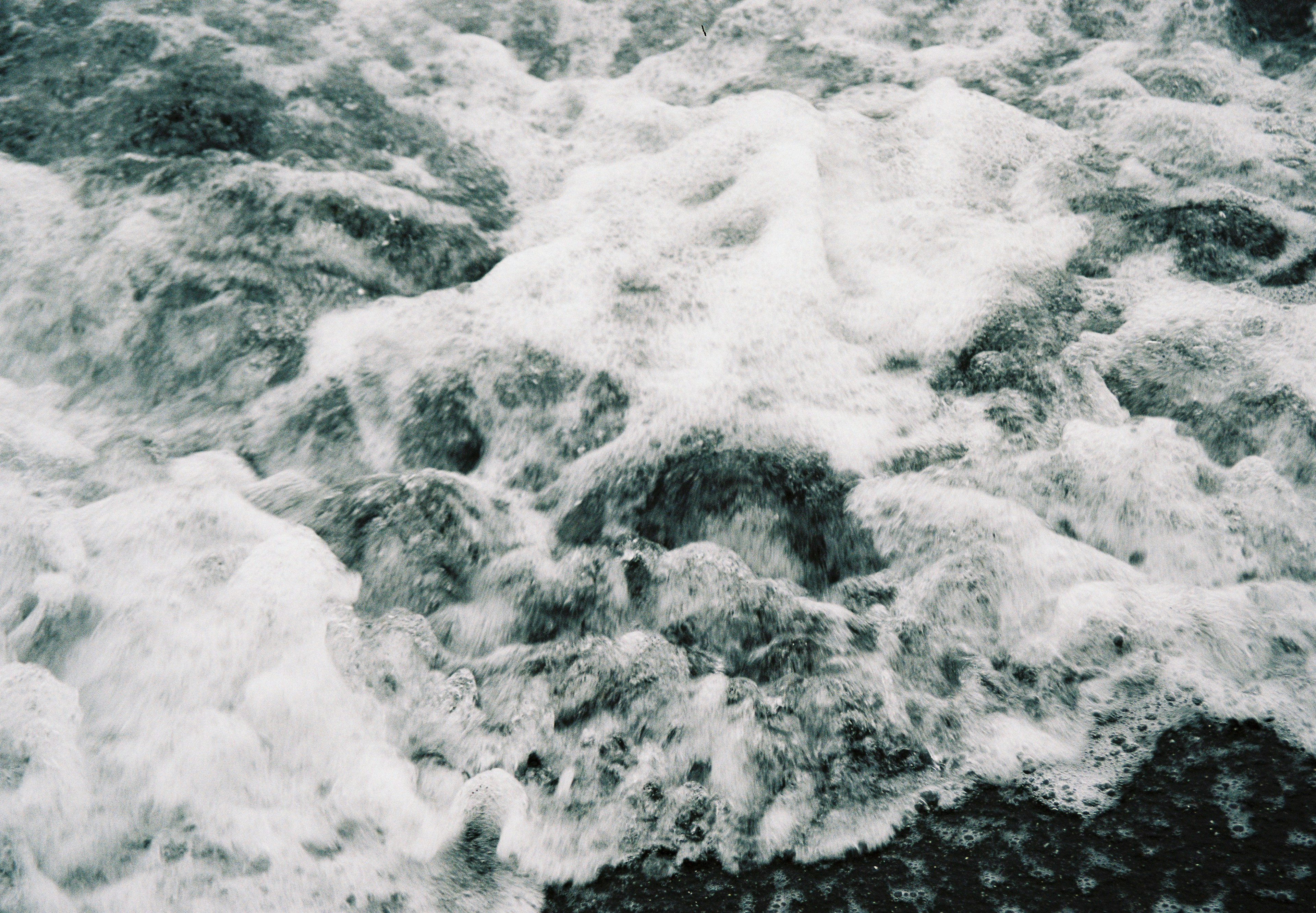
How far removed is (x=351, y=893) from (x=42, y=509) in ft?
4.51

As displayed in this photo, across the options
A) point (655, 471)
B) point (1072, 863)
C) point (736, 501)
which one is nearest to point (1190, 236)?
point (736, 501)

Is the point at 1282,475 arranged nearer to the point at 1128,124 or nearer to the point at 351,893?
the point at 1128,124

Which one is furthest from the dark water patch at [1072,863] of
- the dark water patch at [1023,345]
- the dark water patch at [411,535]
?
the dark water patch at [1023,345]

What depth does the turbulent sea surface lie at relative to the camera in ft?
5.12

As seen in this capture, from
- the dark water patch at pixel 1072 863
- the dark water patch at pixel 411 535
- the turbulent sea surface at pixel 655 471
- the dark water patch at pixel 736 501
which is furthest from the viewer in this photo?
the dark water patch at pixel 736 501

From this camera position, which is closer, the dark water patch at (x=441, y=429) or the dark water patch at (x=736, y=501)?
the dark water patch at (x=736, y=501)

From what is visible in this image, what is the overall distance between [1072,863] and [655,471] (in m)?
1.33

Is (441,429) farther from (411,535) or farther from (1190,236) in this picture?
(1190,236)

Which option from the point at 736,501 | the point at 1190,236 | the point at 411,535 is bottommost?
the point at 411,535

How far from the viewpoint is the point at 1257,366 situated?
2441mm

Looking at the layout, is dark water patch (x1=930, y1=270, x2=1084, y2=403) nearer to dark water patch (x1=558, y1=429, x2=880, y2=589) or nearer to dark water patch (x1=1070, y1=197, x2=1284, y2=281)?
dark water patch (x1=1070, y1=197, x2=1284, y2=281)

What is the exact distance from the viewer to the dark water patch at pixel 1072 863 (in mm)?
1398

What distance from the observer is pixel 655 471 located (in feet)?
7.68

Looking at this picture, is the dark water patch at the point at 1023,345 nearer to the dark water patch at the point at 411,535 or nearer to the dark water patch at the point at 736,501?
the dark water patch at the point at 736,501
